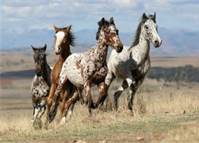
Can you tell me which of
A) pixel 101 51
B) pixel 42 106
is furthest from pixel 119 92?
pixel 101 51

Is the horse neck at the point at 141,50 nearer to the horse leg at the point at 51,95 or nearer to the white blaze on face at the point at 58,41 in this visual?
the white blaze on face at the point at 58,41

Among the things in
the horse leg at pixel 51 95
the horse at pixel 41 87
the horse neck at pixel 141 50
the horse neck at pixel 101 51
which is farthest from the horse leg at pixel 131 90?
the horse at pixel 41 87

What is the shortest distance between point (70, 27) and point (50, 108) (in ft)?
7.73

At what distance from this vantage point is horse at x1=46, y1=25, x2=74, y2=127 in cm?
1839

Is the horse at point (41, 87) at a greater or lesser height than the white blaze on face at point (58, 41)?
lesser

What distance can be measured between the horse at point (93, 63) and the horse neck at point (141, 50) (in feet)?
5.75

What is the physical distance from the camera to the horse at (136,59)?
1892 centimetres

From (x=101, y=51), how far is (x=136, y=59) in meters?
1.94

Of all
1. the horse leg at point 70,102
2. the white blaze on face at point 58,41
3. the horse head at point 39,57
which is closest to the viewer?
the white blaze on face at point 58,41

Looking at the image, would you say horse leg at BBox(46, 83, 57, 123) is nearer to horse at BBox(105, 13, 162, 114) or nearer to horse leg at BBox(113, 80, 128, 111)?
horse at BBox(105, 13, 162, 114)

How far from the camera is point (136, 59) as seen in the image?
1906 centimetres

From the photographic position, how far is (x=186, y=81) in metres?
103

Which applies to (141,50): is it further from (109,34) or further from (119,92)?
(109,34)

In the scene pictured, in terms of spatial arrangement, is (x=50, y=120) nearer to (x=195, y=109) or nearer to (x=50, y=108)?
(x=50, y=108)
